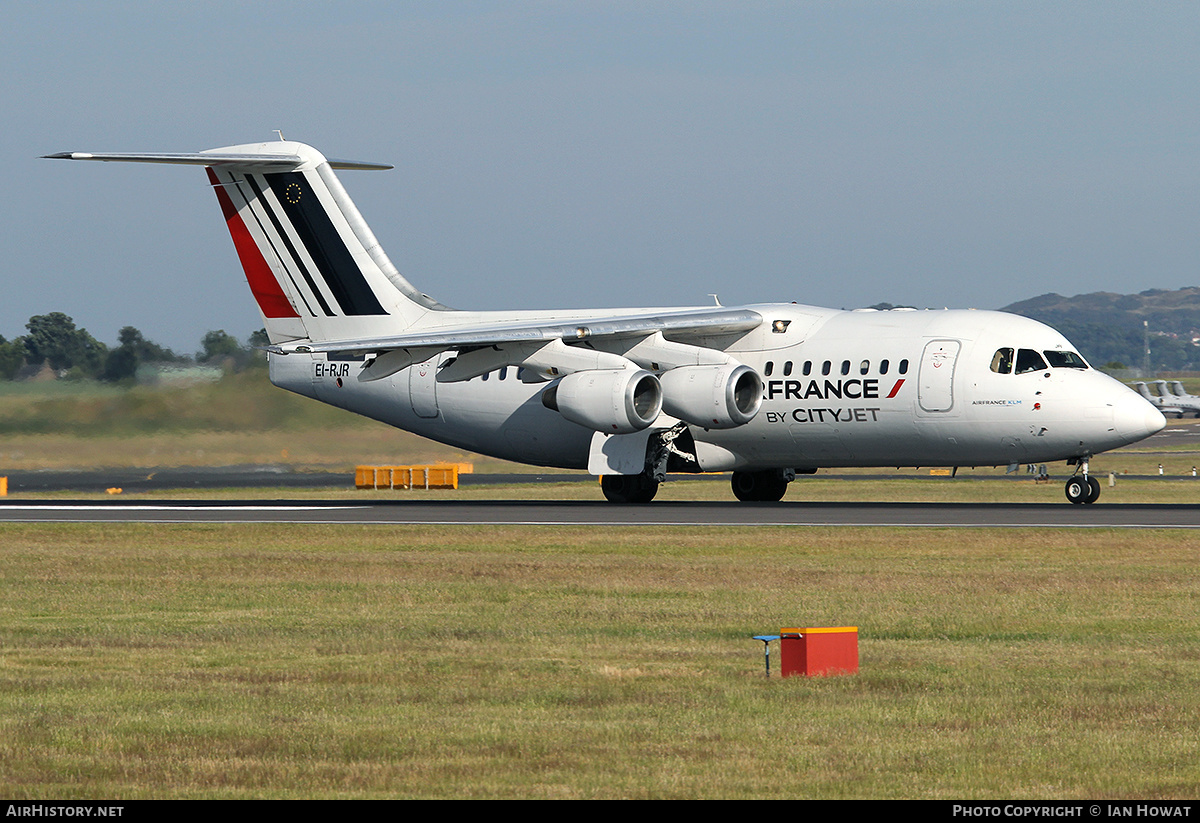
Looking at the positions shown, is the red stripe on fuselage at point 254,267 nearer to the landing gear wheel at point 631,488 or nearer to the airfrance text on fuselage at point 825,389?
the landing gear wheel at point 631,488

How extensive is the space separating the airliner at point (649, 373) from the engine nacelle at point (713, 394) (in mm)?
41

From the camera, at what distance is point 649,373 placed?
3131 centimetres

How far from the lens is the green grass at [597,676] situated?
8461 millimetres

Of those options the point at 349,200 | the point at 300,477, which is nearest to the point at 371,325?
the point at 349,200

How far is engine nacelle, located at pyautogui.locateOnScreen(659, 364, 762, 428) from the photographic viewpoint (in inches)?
1202

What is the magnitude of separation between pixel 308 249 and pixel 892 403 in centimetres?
1474

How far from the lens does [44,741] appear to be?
9.32 m

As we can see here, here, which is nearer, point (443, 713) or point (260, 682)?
point (443, 713)

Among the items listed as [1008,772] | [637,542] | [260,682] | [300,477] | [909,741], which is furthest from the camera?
[300,477]

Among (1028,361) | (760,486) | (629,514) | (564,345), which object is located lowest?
(629,514)

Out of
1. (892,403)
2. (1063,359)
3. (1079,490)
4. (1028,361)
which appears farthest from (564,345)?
(1079,490)

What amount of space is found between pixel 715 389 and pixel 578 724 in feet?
69.3

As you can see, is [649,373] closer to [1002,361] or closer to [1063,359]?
[1002,361]

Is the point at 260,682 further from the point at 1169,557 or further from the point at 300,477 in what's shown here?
the point at 300,477
